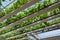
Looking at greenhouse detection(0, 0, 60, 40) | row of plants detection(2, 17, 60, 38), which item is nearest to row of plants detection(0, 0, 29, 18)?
greenhouse detection(0, 0, 60, 40)

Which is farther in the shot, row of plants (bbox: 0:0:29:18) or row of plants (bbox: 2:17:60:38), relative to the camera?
row of plants (bbox: 2:17:60:38)

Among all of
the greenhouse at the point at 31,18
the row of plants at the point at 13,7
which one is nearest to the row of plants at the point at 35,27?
the greenhouse at the point at 31,18

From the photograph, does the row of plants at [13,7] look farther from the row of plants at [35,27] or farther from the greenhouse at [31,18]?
the row of plants at [35,27]

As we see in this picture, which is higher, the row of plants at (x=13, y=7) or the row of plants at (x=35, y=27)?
the row of plants at (x=35, y=27)

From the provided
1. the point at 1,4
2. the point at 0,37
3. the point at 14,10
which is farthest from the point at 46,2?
the point at 0,37

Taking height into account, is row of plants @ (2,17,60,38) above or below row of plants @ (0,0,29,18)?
above

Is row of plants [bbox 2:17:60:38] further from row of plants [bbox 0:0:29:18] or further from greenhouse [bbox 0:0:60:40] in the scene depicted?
row of plants [bbox 0:0:29:18]

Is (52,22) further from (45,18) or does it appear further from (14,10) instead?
(14,10)

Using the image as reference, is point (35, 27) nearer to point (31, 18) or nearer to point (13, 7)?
point (31, 18)

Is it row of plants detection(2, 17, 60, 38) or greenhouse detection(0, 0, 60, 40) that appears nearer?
greenhouse detection(0, 0, 60, 40)
